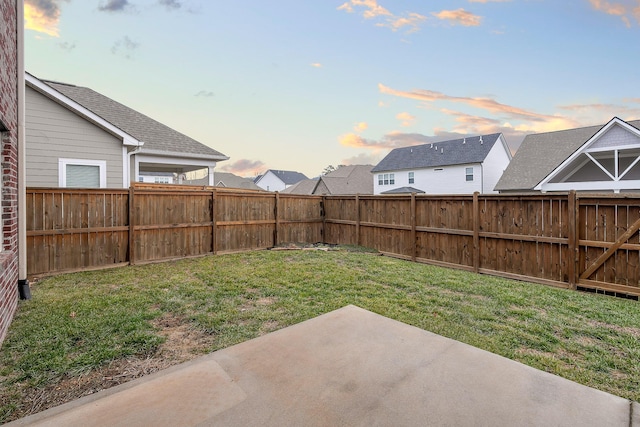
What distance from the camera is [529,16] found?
8523 mm

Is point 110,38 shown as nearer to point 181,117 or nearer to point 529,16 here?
point 181,117

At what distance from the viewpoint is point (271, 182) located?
1969 inches

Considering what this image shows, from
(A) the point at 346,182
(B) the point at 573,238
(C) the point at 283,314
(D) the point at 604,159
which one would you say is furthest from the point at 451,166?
(C) the point at 283,314

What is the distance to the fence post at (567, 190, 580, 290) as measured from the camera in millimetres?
5285

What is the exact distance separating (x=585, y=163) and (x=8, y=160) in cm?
1858

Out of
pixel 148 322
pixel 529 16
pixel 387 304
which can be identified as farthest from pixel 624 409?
pixel 529 16

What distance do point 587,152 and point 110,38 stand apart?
57.2ft

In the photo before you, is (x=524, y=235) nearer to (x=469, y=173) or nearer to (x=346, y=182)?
(x=469, y=173)

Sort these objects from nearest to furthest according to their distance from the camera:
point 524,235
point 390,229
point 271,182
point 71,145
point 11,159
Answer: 1. point 11,159
2. point 524,235
3. point 71,145
4. point 390,229
5. point 271,182

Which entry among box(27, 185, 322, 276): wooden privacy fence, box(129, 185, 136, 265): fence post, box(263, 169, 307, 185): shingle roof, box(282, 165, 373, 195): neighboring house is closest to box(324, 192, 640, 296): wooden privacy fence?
box(27, 185, 322, 276): wooden privacy fence

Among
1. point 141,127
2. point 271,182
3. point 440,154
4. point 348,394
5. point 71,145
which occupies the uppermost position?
point 271,182

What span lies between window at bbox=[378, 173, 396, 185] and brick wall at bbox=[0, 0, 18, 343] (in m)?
26.5

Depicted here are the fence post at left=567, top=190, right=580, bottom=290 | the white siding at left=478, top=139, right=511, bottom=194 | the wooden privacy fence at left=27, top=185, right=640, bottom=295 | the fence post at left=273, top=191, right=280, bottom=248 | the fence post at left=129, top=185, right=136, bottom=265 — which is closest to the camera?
the wooden privacy fence at left=27, top=185, right=640, bottom=295

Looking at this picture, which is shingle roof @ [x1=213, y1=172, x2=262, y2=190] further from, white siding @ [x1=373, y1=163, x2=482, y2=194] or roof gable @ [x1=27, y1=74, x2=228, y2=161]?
roof gable @ [x1=27, y1=74, x2=228, y2=161]
